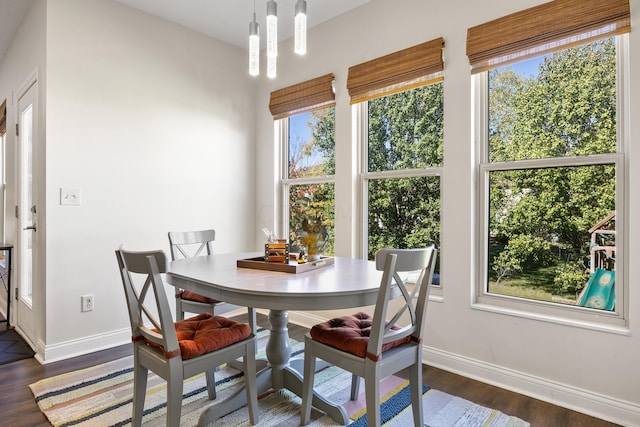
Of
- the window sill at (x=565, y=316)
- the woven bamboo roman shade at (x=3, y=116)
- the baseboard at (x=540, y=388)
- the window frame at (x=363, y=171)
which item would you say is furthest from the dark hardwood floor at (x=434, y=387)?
the woven bamboo roman shade at (x=3, y=116)

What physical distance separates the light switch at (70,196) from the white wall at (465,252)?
1942mm

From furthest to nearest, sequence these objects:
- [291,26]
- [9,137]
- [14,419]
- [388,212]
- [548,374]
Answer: [9,137] < [291,26] < [388,212] < [548,374] < [14,419]

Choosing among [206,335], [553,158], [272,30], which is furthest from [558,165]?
[206,335]

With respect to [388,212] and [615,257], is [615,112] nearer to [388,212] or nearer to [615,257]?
[615,257]

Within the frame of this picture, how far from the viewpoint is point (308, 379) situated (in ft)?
5.82

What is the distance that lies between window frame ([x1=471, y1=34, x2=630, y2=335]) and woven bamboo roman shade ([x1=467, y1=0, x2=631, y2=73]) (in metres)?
0.12

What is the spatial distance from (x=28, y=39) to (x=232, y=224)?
7.19 ft

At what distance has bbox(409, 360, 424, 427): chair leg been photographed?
1.70 metres

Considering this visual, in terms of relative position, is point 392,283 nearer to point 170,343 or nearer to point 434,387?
point 170,343

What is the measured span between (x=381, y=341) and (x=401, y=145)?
5.71 feet

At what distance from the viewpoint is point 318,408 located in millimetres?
1948

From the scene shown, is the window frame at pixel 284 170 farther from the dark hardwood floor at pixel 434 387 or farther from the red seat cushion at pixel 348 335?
the red seat cushion at pixel 348 335

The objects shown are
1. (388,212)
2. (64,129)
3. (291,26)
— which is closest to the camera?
(64,129)

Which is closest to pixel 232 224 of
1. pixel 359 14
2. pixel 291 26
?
pixel 291 26
